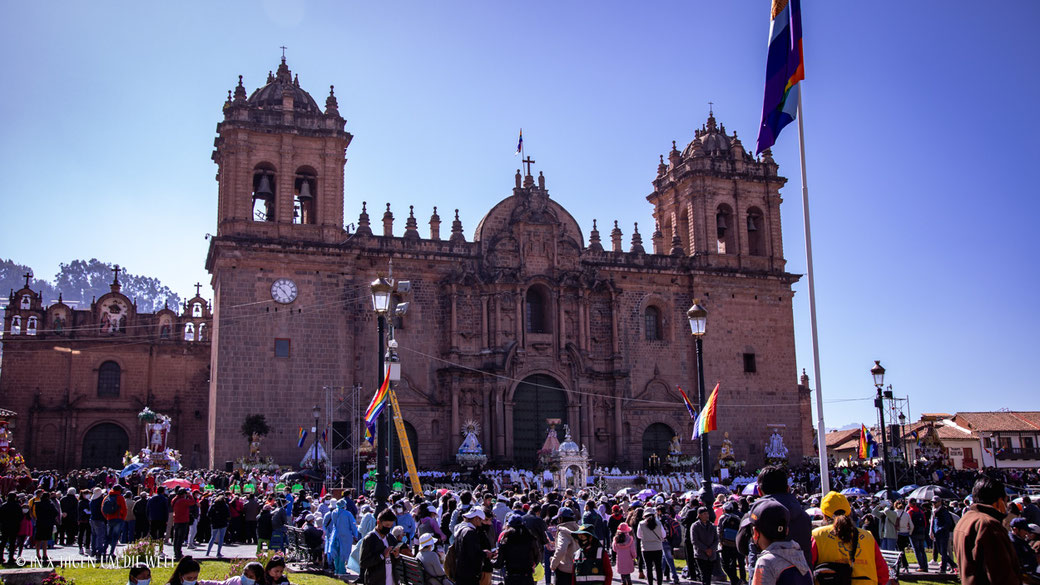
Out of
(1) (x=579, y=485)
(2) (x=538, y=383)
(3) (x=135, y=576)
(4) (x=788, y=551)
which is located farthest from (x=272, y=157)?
(4) (x=788, y=551)

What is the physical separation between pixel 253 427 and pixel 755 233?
963 inches

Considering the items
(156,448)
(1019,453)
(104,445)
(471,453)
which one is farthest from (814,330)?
(1019,453)

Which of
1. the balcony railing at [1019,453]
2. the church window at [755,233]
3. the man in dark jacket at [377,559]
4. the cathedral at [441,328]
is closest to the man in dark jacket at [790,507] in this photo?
the man in dark jacket at [377,559]

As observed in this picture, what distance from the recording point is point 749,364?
1554 inches

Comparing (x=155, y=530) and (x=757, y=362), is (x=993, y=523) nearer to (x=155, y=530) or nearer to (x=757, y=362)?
(x=155, y=530)

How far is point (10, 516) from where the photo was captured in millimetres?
15539

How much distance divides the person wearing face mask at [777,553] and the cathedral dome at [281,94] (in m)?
31.8

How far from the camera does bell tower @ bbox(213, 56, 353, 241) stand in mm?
33375

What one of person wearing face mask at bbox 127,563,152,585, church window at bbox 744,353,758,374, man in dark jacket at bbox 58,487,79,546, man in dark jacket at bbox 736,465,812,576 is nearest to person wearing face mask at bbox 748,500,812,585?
man in dark jacket at bbox 736,465,812,576

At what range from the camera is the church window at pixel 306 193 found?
34.6m

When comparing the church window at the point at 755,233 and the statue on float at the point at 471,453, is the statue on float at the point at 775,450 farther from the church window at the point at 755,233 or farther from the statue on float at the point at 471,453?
the statue on float at the point at 471,453

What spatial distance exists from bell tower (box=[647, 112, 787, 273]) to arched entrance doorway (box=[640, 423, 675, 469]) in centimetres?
742

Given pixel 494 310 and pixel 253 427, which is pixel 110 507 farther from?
pixel 494 310

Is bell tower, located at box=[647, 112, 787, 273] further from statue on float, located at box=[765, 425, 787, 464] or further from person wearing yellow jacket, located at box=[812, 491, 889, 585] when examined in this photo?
person wearing yellow jacket, located at box=[812, 491, 889, 585]
